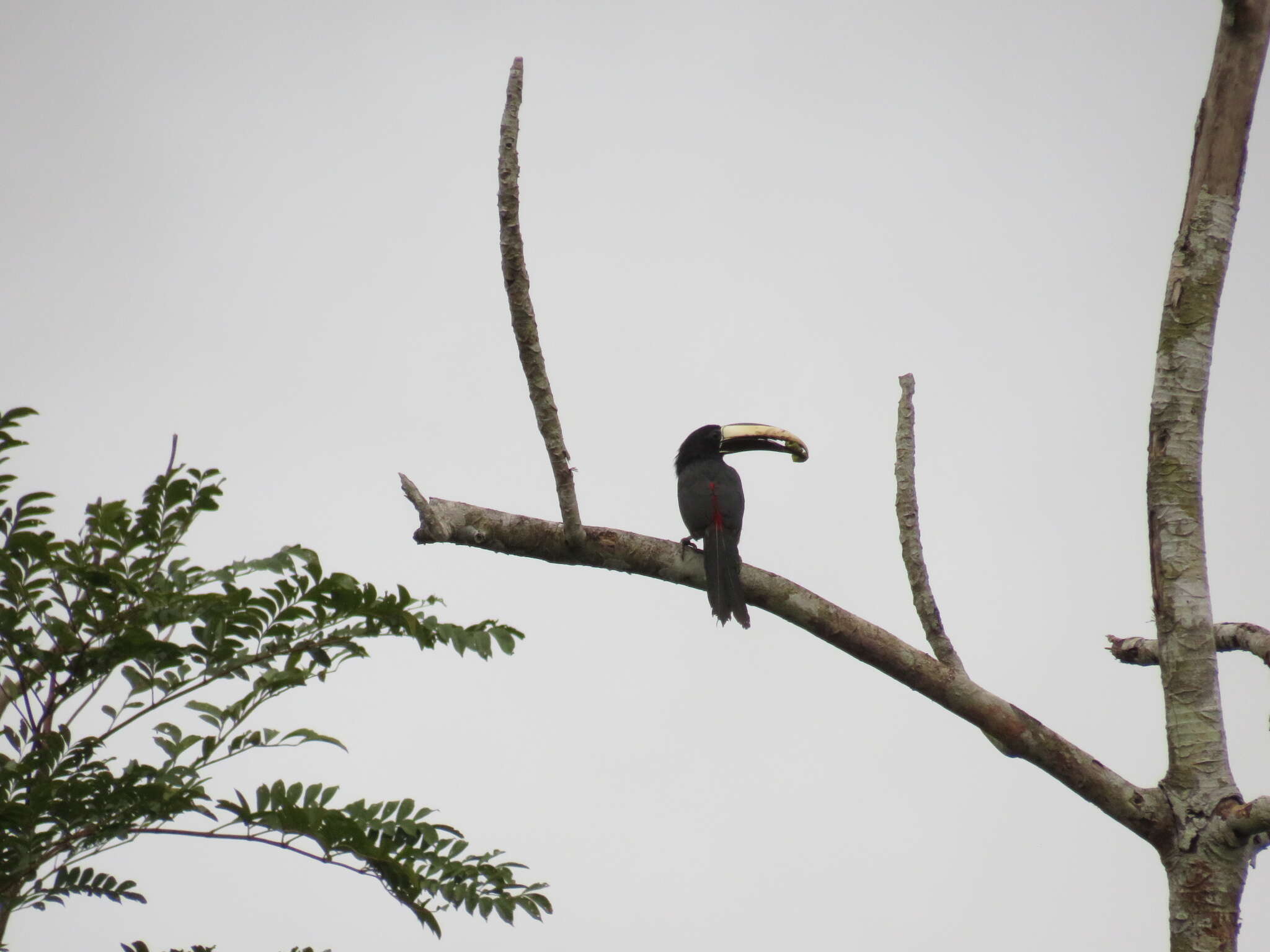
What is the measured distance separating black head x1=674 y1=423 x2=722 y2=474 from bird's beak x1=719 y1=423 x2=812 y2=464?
29 millimetres

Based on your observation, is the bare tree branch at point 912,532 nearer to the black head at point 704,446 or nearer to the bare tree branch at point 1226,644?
the bare tree branch at point 1226,644

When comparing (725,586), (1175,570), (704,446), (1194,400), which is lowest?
Answer: (1175,570)

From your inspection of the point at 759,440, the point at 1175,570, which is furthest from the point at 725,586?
A: the point at 759,440

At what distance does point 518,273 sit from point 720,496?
3.02 meters

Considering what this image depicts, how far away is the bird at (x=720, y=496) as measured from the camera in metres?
4.70

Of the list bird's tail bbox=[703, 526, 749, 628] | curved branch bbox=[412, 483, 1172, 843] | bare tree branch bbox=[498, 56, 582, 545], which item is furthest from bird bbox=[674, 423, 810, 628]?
bare tree branch bbox=[498, 56, 582, 545]

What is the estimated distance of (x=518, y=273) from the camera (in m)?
3.46

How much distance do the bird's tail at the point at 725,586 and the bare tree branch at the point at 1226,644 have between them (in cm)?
147

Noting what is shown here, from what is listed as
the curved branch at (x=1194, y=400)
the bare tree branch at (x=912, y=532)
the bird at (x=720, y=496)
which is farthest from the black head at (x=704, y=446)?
the curved branch at (x=1194, y=400)

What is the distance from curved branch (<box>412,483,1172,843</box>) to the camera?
3.54 meters

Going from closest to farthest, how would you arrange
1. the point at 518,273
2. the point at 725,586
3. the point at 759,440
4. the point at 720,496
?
1. the point at 518,273
2. the point at 725,586
3. the point at 720,496
4. the point at 759,440

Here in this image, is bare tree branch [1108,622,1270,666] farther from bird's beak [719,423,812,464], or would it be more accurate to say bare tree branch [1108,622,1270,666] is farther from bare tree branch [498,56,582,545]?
bird's beak [719,423,812,464]

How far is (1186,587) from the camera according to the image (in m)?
3.54

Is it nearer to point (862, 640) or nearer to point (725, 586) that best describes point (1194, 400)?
point (862, 640)
